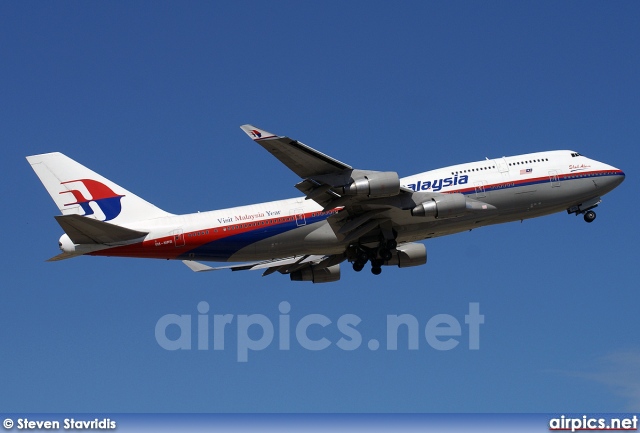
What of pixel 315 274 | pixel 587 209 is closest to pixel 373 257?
pixel 315 274

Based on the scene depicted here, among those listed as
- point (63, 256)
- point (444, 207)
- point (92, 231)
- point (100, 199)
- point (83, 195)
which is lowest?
point (63, 256)

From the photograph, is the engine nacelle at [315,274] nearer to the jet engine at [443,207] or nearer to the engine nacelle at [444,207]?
the jet engine at [443,207]

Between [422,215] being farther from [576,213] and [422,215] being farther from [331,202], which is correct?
[576,213]

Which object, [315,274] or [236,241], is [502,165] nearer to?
[315,274]

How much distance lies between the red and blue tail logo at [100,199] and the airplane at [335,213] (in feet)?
0.18

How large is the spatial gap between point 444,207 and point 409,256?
25.6 ft

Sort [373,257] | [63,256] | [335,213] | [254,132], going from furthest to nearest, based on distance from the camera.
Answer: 1. [373,257]
2. [335,213]
3. [63,256]
4. [254,132]

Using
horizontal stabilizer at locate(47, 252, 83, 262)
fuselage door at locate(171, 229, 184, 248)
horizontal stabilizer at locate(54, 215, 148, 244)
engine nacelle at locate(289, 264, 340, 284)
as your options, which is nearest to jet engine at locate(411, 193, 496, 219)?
engine nacelle at locate(289, 264, 340, 284)

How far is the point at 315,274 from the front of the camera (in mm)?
56500

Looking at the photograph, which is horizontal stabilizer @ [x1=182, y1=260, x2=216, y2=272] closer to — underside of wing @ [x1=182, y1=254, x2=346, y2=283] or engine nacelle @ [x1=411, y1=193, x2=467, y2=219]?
underside of wing @ [x1=182, y1=254, x2=346, y2=283]

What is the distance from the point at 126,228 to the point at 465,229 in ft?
59.2

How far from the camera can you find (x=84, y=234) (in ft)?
149

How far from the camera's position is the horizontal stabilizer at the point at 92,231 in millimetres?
43875

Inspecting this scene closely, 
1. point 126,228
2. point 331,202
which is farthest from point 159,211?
point 331,202
